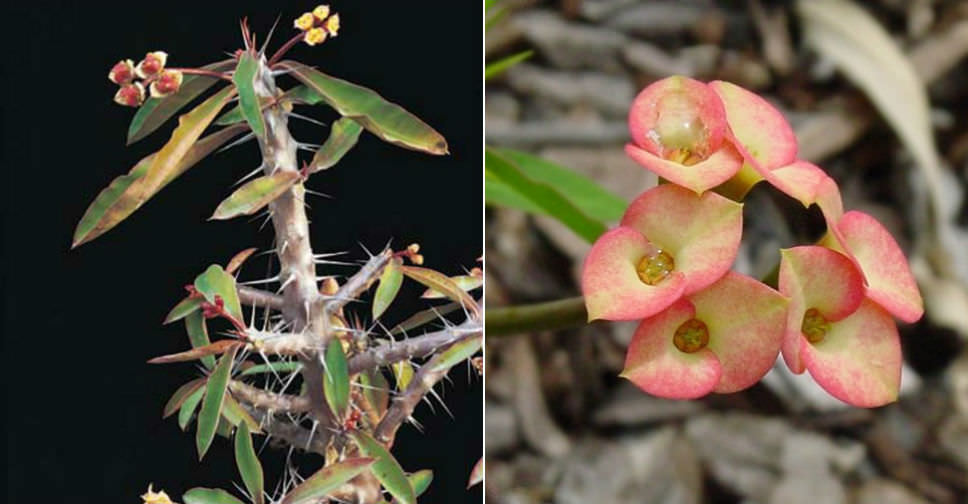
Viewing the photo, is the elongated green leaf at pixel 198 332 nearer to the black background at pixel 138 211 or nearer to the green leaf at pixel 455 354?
the black background at pixel 138 211

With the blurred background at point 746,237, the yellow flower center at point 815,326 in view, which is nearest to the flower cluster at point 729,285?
the yellow flower center at point 815,326

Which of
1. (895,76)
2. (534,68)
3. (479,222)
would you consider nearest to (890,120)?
(895,76)

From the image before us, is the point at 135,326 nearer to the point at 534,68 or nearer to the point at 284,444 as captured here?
the point at 284,444

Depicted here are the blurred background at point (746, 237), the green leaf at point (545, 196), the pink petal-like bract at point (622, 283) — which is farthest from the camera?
the blurred background at point (746, 237)

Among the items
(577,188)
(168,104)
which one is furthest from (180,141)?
(577,188)

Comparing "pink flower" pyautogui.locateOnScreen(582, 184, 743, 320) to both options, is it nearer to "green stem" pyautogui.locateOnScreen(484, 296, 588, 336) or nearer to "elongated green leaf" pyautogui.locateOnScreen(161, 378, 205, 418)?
"green stem" pyautogui.locateOnScreen(484, 296, 588, 336)

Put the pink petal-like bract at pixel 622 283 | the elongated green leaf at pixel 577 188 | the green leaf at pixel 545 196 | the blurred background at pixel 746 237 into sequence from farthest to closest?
the blurred background at pixel 746 237 < the elongated green leaf at pixel 577 188 < the green leaf at pixel 545 196 < the pink petal-like bract at pixel 622 283

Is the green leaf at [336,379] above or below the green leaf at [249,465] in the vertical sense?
above
